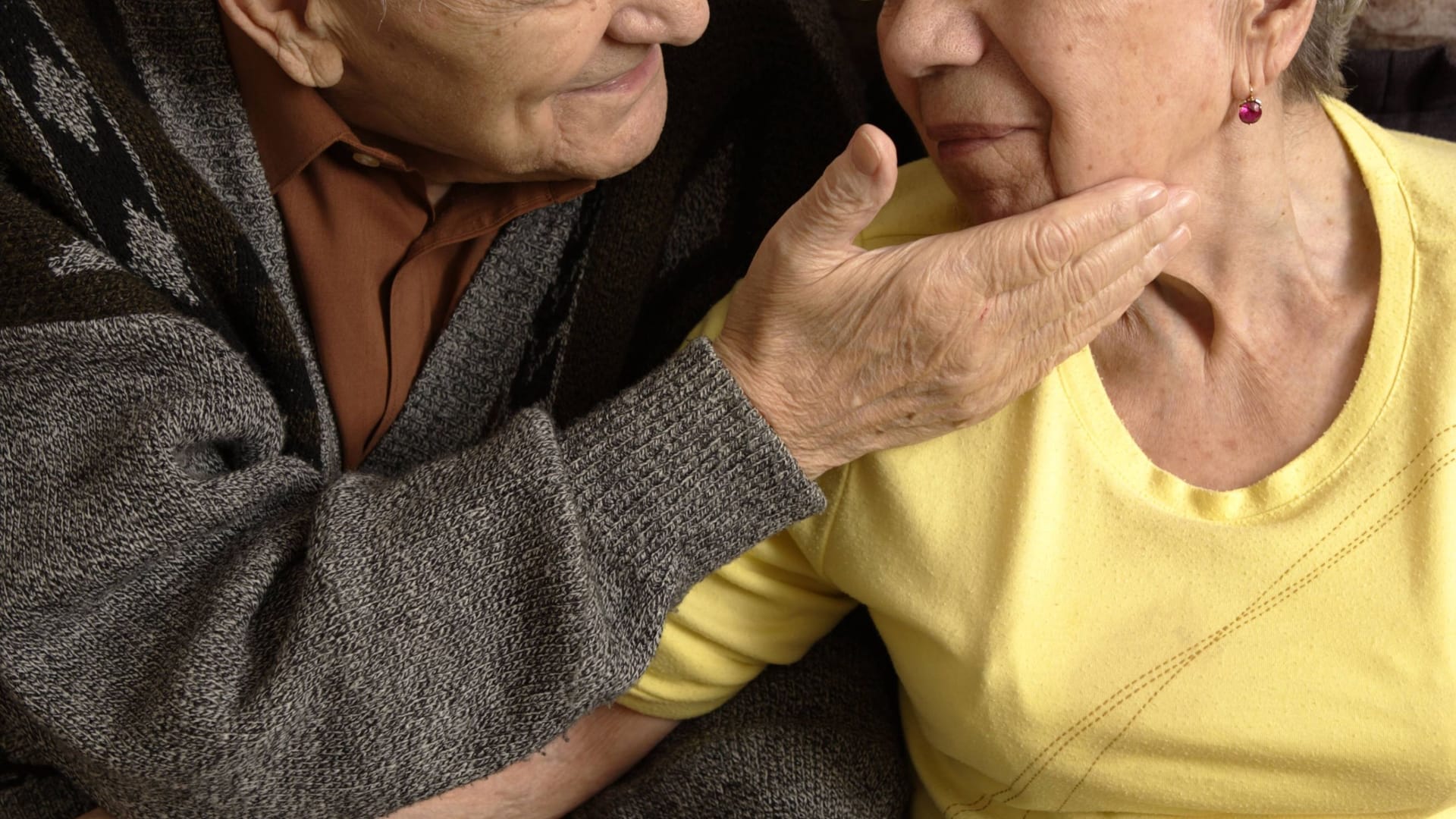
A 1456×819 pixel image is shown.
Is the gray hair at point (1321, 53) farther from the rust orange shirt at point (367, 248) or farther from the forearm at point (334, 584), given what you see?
the rust orange shirt at point (367, 248)

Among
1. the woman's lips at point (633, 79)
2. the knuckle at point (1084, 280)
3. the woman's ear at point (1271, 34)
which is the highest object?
the woman's lips at point (633, 79)

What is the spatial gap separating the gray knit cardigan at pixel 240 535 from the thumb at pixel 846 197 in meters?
0.14

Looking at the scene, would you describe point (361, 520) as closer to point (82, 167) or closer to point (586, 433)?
point (586, 433)

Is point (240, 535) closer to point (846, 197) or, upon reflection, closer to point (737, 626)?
point (737, 626)

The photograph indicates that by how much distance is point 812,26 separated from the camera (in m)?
1.42

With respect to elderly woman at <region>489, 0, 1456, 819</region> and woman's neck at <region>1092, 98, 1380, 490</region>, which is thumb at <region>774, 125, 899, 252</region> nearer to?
elderly woman at <region>489, 0, 1456, 819</region>

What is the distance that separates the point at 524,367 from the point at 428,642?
0.45 meters

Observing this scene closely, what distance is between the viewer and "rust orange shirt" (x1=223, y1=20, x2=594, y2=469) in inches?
54.4

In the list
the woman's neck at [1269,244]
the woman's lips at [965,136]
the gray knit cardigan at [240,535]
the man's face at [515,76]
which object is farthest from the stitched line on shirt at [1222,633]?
the man's face at [515,76]

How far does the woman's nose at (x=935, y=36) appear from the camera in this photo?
1024mm

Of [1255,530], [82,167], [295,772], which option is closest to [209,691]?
[295,772]

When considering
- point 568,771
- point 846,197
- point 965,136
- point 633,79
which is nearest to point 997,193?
point 965,136

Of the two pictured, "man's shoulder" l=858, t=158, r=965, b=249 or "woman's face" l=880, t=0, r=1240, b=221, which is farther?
"man's shoulder" l=858, t=158, r=965, b=249

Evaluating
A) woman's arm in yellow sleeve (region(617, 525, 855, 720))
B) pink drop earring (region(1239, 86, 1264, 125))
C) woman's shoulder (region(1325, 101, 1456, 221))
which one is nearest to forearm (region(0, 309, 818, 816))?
woman's arm in yellow sleeve (region(617, 525, 855, 720))
